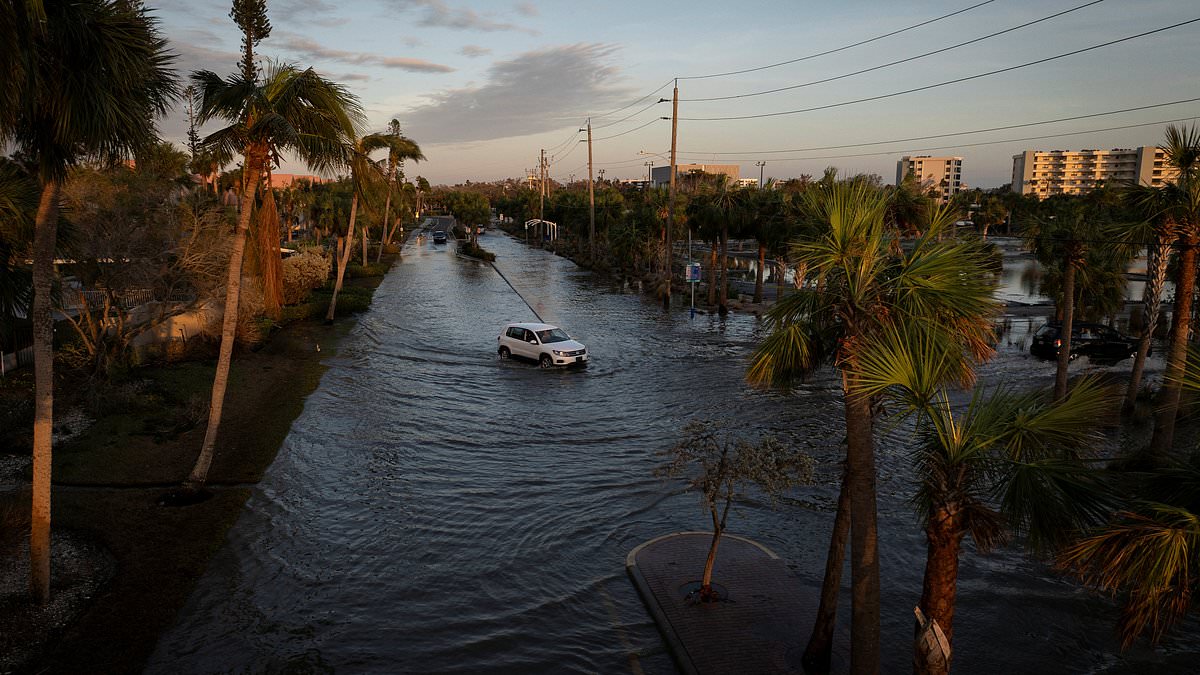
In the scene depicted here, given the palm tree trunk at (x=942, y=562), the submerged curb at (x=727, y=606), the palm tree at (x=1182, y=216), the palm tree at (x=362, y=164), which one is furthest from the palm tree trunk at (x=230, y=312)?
the palm tree at (x=1182, y=216)

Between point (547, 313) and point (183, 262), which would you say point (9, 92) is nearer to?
point (183, 262)

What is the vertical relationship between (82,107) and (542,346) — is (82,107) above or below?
above

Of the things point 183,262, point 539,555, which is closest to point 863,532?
point 539,555

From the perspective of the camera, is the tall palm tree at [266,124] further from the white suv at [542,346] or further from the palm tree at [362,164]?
the white suv at [542,346]

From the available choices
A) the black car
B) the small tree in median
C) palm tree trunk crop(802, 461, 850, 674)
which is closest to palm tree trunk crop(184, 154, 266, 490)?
the small tree in median

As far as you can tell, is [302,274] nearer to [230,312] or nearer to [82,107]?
[230,312]

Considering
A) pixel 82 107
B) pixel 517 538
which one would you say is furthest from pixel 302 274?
pixel 82 107
